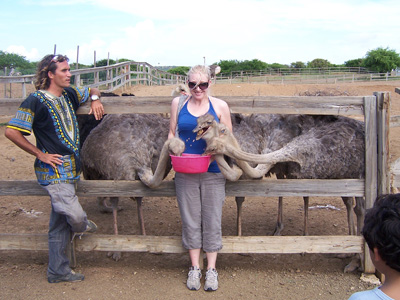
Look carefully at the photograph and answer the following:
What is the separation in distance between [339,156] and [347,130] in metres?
0.29

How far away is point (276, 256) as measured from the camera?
4172 mm

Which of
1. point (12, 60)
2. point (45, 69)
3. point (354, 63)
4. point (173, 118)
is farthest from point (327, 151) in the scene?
point (354, 63)

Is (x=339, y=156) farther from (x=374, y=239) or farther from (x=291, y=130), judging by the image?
(x=374, y=239)

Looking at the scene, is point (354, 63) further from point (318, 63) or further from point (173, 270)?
point (173, 270)

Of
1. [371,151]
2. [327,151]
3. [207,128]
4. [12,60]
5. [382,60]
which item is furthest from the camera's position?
[382,60]

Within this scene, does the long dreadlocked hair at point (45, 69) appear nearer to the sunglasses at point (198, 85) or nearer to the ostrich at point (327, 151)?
the sunglasses at point (198, 85)

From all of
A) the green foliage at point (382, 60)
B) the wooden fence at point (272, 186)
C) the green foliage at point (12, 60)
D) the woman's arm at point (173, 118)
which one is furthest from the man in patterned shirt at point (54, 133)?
the green foliage at point (382, 60)

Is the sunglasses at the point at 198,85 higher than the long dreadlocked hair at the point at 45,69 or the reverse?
the reverse

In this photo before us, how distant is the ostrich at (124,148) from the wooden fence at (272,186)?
1.10ft

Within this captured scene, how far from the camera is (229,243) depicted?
3664mm

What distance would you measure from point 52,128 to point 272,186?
1.91 meters

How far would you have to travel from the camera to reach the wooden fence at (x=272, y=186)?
11.7 ft

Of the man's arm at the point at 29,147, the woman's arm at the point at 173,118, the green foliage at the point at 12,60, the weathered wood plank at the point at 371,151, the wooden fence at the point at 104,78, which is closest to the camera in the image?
the man's arm at the point at 29,147

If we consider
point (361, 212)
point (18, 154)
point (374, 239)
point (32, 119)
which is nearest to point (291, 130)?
point (361, 212)
